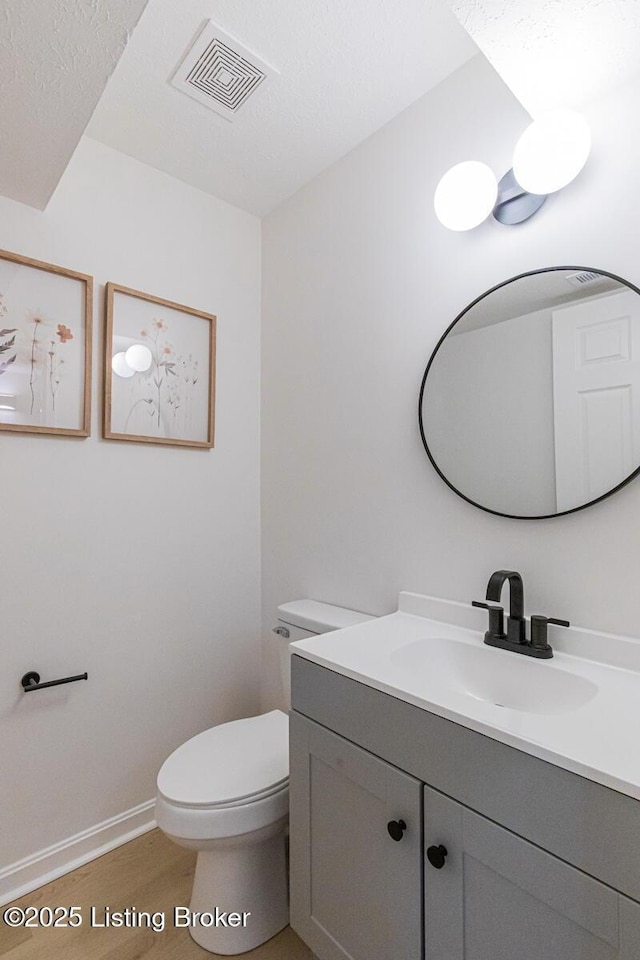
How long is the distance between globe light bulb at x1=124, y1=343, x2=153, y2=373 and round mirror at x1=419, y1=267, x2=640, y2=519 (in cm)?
106

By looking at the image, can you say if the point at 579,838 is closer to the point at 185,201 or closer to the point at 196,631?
the point at 196,631

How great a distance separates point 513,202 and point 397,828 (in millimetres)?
1534

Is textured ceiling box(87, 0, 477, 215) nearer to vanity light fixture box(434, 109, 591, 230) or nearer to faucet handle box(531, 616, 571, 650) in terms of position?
vanity light fixture box(434, 109, 591, 230)

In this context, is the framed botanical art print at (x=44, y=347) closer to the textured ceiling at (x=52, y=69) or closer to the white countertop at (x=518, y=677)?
the textured ceiling at (x=52, y=69)

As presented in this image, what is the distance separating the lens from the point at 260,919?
1.40 metres

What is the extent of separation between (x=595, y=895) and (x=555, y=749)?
0.19 m

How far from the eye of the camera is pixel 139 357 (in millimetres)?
1869

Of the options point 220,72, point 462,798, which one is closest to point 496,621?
point 462,798

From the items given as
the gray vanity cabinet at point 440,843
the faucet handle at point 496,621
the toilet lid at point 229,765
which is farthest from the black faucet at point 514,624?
the toilet lid at point 229,765

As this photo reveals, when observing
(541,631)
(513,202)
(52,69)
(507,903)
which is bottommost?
(507,903)

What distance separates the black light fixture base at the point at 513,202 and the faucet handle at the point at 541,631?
1.05 m

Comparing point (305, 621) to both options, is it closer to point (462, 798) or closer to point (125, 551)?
point (125, 551)

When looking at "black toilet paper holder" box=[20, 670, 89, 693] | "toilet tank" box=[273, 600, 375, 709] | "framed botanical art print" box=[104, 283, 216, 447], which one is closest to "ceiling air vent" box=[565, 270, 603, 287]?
"toilet tank" box=[273, 600, 375, 709]

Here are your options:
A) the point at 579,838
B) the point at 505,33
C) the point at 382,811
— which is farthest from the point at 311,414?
the point at 579,838
